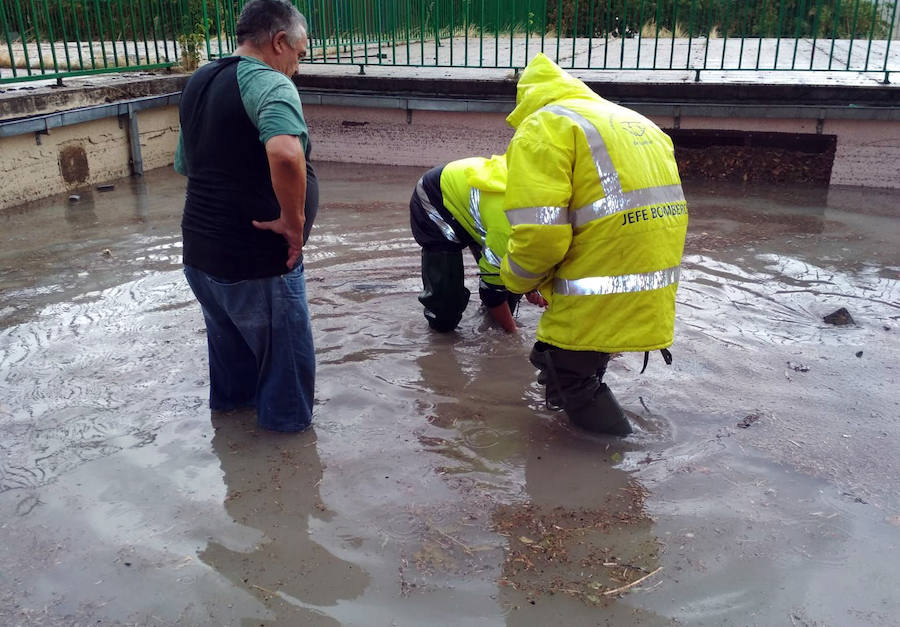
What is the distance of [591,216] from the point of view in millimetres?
3283

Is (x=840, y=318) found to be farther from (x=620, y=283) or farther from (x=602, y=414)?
(x=620, y=283)

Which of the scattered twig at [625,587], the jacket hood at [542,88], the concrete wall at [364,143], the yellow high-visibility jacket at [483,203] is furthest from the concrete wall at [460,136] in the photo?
the scattered twig at [625,587]

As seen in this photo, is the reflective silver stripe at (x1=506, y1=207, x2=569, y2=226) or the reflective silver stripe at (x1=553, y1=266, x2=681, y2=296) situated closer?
the reflective silver stripe at (x1=506, y1=207, x2=569, y2=226)

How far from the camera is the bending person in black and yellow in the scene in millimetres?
4191

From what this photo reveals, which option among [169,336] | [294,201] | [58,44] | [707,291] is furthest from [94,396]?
[58,44]

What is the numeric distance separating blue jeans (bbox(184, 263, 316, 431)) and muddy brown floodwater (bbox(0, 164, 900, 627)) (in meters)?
0.15

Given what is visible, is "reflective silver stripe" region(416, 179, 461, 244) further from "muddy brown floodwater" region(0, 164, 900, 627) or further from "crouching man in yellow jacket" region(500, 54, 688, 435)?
"crouching man in yellow jacket" region(500, 54, 688, 435)

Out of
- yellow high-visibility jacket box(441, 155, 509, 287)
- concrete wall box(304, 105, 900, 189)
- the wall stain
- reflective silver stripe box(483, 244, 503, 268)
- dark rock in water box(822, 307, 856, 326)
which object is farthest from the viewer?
concrete wall box(304, 105, 900, 189)

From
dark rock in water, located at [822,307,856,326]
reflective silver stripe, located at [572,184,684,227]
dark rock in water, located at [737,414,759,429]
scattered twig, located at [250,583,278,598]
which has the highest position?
reflective silver stripe, located at [572,184,684,227]

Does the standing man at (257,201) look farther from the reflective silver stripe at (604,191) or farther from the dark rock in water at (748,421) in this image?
the dark rock in water at (748,421)

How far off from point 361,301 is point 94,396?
1.86 m

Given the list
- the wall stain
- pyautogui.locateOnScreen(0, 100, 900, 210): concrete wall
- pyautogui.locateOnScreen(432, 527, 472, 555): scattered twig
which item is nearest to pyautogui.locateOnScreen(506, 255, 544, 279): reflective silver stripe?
pyautogui.locateOnScreen(432, 527, 472, 555): scattered twig

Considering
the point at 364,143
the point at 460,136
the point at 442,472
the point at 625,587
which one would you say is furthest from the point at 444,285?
the point at 364,143

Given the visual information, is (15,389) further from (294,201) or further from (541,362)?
(541,362)
